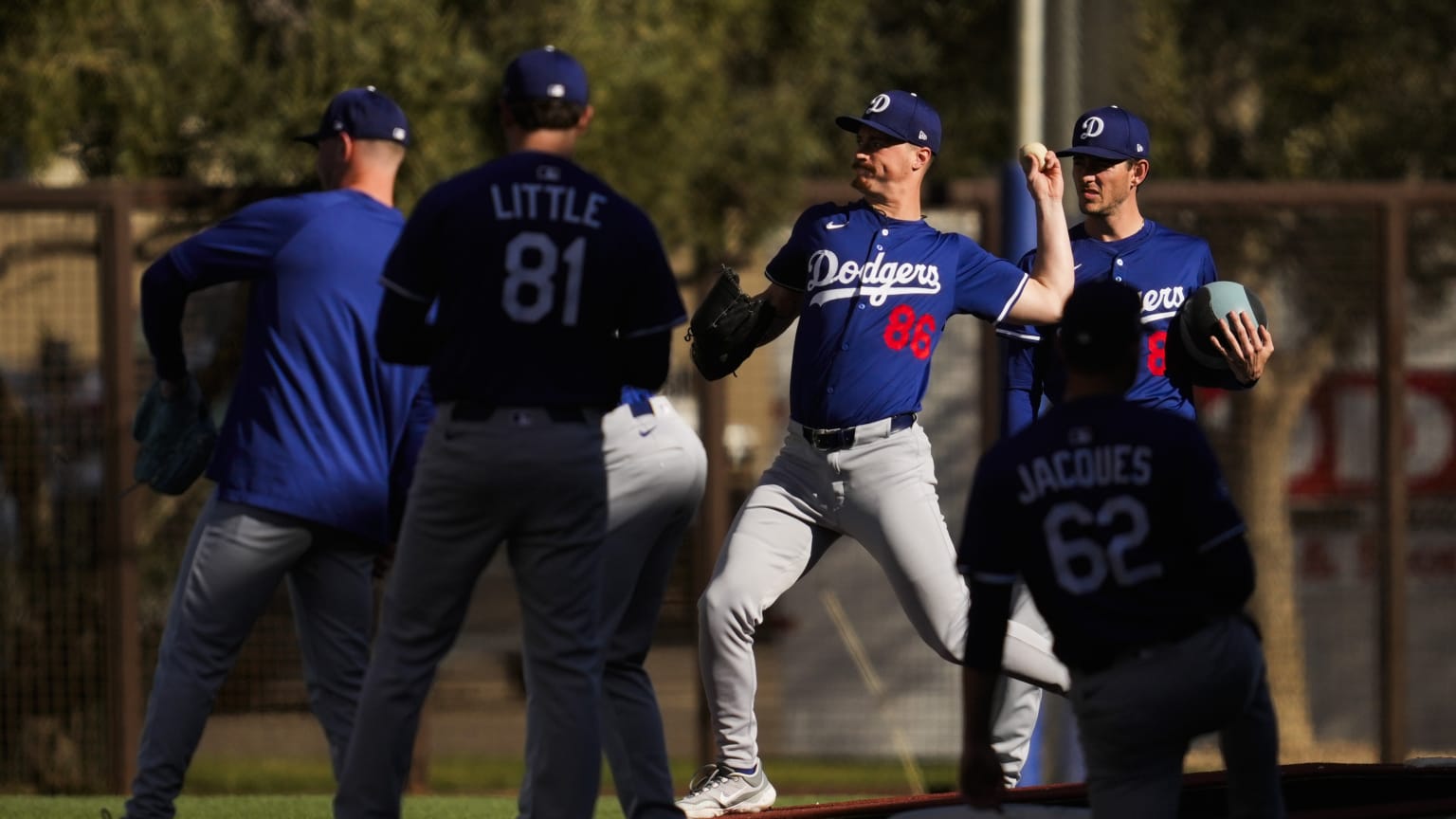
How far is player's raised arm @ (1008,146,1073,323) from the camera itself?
19.2 feet

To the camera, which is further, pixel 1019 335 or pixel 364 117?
pixel 1019 335

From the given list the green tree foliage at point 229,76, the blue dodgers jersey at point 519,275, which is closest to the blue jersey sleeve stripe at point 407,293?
the blue dodgers jersey at point 519,275

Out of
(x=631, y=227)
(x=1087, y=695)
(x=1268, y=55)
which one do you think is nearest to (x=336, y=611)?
(x=631, y=227)

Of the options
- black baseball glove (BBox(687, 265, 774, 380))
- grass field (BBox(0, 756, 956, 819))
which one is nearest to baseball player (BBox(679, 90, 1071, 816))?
black baseball glove (BBox(687, 265, 774, 380))

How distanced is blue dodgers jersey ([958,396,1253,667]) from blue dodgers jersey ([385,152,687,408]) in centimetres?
104

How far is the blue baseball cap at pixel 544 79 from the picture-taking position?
4.82 meters

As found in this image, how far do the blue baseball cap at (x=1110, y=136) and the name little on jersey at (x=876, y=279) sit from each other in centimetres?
Result: 60

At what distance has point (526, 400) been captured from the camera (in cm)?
468

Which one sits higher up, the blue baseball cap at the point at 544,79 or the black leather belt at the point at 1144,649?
the blue baseball cap at the point at 544,79

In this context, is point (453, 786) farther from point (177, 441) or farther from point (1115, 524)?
point (1115, 524)

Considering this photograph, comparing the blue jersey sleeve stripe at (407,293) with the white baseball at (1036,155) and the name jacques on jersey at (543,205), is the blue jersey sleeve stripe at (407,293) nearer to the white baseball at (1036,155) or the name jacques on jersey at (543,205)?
the name jacques on jersey at (543,205)

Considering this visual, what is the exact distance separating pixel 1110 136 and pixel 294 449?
2552 millimetres

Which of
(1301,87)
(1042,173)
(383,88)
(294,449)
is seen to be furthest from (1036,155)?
(1301,87)

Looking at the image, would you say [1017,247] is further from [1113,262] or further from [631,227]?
[631,227]
